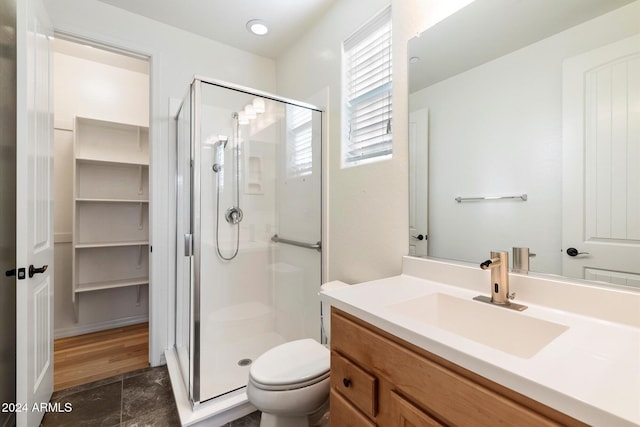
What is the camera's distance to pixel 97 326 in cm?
279

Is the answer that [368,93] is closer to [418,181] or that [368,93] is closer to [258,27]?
[418,181]

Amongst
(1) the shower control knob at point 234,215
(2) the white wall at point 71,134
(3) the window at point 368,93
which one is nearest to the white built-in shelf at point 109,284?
(2) the white wall at point 71,134

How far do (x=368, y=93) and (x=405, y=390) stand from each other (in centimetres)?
147

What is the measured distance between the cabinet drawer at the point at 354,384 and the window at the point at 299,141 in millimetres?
1364

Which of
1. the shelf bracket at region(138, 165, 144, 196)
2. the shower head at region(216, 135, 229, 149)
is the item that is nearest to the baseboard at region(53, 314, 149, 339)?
the shelf bracket at region(138, 165, 144, 196)

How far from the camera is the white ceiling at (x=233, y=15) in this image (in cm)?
191

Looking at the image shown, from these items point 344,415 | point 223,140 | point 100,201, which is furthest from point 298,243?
point 100,201

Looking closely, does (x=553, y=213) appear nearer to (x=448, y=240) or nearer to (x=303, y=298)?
(x=448, y=240)

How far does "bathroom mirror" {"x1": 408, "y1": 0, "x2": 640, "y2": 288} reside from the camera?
83 cm

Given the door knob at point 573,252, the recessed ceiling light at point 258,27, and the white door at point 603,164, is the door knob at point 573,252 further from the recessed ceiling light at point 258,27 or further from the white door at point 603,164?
the recessed ceiling light at point 258,27

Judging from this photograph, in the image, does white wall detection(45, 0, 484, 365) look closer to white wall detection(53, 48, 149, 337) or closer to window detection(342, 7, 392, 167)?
window detection(342, 7, 392, 167)

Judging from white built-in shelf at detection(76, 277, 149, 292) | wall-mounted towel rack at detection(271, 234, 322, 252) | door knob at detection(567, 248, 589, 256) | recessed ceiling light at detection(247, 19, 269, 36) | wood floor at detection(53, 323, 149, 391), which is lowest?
wood floor at detection(53, 323, 149, 391)

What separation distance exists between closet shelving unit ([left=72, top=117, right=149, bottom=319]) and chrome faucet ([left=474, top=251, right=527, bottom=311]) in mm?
3029

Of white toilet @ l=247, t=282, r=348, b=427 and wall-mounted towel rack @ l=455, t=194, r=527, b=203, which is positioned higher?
wall-mounted towel rack @ l=455, t=194, r=527, b=203
